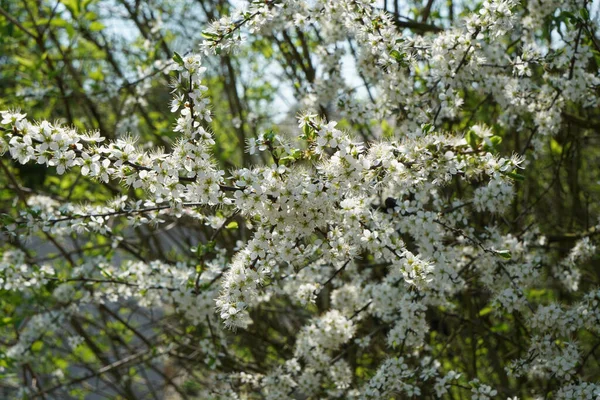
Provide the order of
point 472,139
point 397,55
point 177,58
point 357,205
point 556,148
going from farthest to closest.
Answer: point 556,148 < point 397,55 < point 357,205 < point 177,58 < point 472,139

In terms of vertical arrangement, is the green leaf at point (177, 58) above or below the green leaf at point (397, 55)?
below

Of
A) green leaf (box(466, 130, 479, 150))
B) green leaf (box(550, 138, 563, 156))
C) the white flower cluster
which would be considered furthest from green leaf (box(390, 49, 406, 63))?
green leaf (box(550, 138, 563, 156))

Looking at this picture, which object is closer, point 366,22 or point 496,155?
point 496,155

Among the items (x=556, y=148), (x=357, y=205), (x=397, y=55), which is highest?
(x=556, y=148)

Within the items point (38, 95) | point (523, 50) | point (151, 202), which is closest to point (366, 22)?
point (523, 50)

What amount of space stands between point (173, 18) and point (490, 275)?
13.4 feet

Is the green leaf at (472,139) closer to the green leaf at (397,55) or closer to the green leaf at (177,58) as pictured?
the green leaf at (397,55)

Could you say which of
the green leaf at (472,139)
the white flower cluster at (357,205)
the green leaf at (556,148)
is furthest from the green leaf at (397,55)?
the green leaf at (556,148)

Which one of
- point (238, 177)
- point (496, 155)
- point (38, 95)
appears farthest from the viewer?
point (38, 95)

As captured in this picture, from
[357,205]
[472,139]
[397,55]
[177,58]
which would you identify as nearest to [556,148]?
[397,55]

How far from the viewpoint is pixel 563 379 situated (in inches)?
123

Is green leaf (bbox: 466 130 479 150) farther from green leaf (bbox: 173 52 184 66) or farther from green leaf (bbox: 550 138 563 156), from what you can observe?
green leaf (bbox: 550 138 563 156)

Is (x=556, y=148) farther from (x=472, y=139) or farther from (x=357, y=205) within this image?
(x=472, y=139)

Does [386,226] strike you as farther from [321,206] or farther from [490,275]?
[490,275]
